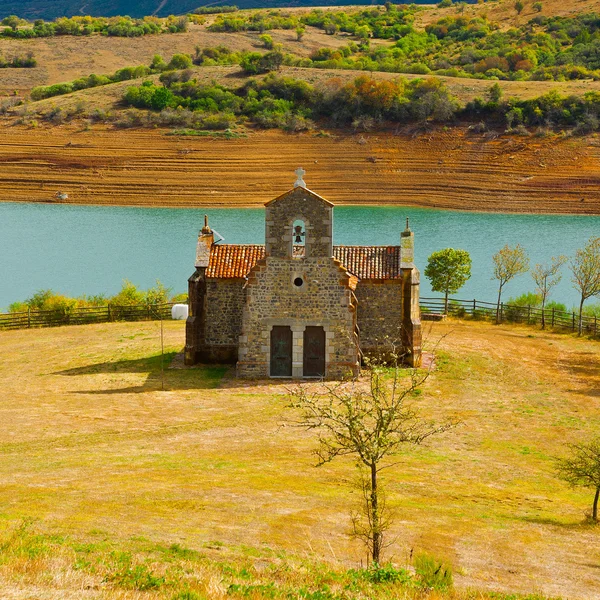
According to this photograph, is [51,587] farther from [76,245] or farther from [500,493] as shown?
[76,245]

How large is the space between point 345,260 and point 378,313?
206 centimetres

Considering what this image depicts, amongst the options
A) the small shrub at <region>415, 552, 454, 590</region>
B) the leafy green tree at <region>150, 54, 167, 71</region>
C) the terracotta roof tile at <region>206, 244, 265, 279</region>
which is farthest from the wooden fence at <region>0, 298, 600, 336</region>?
the leafy green tree at <region>150, 54, 167, 71</region>

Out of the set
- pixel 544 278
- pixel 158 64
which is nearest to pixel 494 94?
pixel 158 64

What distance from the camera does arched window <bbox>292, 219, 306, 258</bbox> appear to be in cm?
2967

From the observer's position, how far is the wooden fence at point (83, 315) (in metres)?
40.6

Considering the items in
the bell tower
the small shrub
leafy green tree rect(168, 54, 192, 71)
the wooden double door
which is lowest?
the small shrub

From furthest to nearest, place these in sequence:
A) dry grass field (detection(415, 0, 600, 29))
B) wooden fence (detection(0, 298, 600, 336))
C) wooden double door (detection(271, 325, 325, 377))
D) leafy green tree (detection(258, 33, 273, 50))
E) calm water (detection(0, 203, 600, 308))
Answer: dry grass field (detection(415, 0, 600, 29)), leafy green tree (detection(258, 33, 273, 50)), calm water (detection(0, 203, 600, 308)), wooden fence (detection(0, 298, 600, 336)), wooden double door (detection(271, 325, 325, 377))

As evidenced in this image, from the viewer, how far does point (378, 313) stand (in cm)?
3138

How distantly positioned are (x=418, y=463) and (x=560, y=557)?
6.10 meters

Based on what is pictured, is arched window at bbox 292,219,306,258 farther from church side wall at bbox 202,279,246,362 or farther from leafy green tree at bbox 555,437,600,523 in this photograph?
leafy green tree at bbox 555,437,600,523

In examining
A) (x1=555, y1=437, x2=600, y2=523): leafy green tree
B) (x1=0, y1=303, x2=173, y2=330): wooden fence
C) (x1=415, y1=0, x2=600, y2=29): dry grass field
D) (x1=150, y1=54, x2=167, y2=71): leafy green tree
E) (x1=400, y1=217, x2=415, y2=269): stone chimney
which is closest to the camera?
(x1=555, y1=437, x2=600, y2=523): leafy green tree

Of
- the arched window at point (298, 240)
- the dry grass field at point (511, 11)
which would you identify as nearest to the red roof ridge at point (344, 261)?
the arched window at point (298, 240)

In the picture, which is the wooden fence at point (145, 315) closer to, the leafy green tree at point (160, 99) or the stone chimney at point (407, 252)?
the stone chimney at point (407, 252)

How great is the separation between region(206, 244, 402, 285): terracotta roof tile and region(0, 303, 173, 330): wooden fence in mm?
9077
